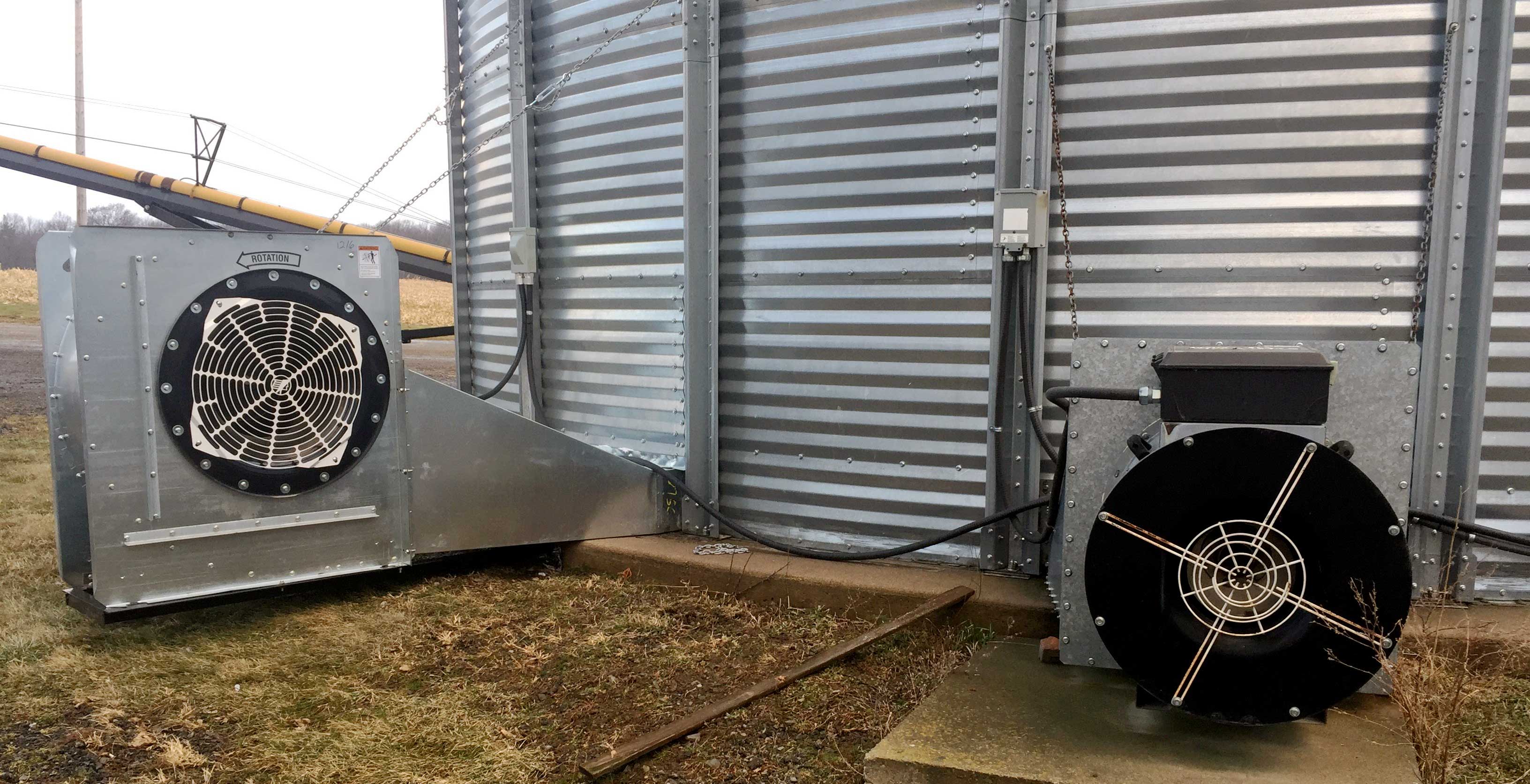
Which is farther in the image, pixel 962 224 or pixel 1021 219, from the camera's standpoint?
pixel 962 224

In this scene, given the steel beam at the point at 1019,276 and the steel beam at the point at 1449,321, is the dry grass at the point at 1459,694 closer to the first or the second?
the steel beam at the point at 1449,321

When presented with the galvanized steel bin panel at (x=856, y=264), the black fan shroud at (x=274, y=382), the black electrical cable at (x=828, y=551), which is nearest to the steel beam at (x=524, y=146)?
the black electrical cable at (x=828, y=551)

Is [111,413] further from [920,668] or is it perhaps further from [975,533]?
[975,533]

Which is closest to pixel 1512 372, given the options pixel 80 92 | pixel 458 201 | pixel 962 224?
pixel 962 224

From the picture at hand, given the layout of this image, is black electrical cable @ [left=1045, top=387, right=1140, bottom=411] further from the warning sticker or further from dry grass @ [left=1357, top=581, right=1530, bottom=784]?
the warning sticker

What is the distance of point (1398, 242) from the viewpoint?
415 cm

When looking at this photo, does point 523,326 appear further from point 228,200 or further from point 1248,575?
point 228,200

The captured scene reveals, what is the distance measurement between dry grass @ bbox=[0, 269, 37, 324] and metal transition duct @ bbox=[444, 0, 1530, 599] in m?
17.5

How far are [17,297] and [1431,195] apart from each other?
1156 inches

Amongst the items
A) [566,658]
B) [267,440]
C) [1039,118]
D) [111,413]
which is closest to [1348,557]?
[1039,118]

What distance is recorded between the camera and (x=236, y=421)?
428 centimetres

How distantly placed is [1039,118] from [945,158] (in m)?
0.48

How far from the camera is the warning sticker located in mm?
4605

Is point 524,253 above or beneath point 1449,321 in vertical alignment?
above
